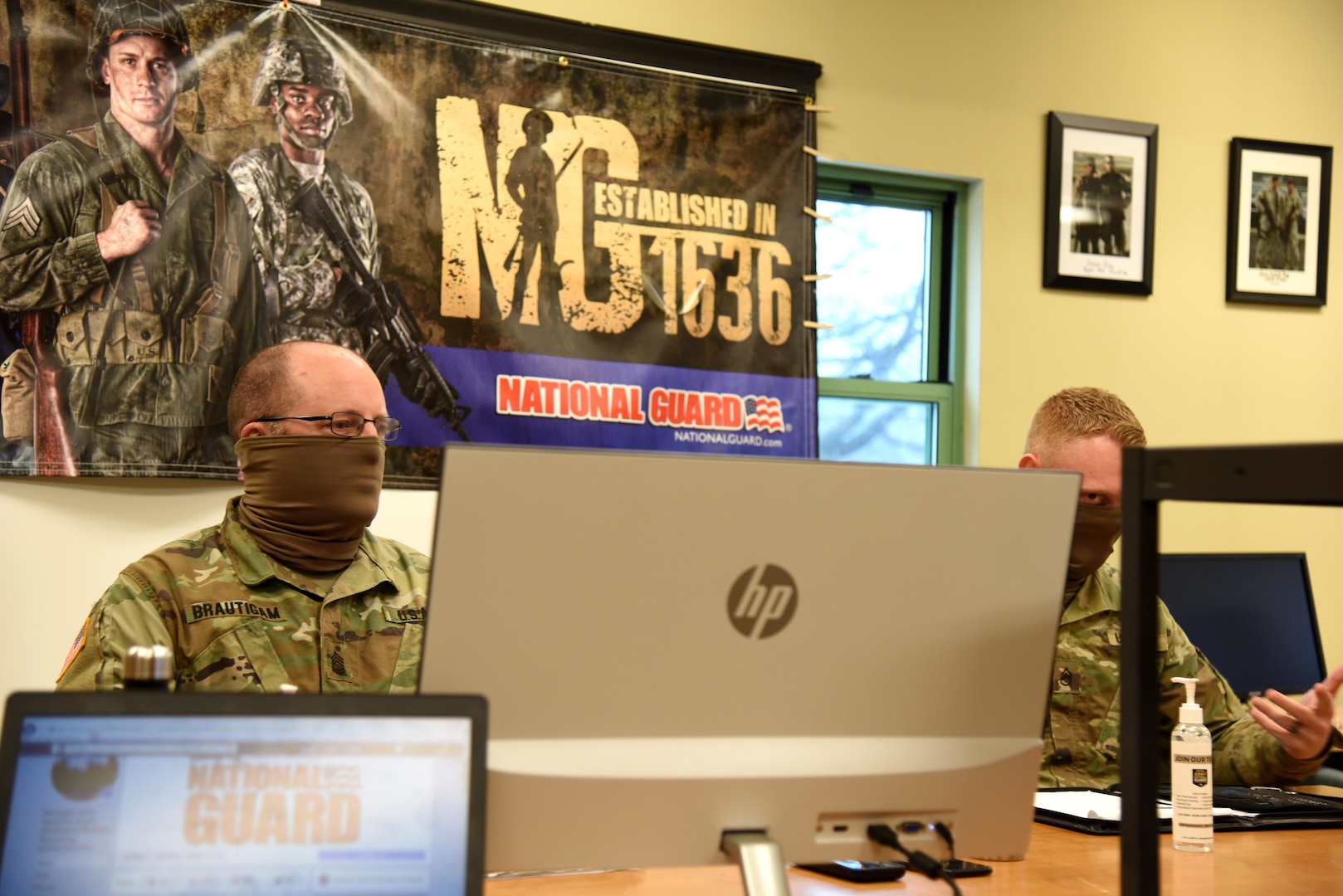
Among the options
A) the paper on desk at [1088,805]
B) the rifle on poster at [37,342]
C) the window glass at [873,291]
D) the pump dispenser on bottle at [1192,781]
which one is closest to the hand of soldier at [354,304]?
the rifle on poster at [37,342]

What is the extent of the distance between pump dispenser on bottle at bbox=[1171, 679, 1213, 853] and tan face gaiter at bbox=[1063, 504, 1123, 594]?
45 cm

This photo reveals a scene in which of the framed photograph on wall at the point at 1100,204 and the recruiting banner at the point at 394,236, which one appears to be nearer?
the recruiting banner at the point at 394,236

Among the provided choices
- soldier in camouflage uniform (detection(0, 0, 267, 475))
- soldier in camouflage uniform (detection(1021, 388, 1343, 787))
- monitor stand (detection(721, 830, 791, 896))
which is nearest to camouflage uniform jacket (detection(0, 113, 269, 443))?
soldier in camouflage uniform (detection(0, 0, 267, 475))

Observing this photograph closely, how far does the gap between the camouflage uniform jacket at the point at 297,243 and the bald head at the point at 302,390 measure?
74 centimetres

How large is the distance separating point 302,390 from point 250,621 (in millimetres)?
364

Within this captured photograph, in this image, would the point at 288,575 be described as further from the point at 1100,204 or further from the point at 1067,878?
the point at 1100,204

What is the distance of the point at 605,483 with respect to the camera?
0.85 m

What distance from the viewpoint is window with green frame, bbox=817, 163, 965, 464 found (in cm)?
323

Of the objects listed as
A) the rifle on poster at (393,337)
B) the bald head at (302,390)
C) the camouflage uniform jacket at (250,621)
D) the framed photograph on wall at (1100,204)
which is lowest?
the camouflage uniform jacket at (250,621)

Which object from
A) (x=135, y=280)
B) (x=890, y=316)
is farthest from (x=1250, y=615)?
(x=135, y=280)

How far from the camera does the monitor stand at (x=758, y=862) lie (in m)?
0.88

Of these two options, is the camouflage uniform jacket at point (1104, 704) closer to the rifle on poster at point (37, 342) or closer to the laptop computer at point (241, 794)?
the laptop computer at point (241, 794)

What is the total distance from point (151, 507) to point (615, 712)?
1.92 metres

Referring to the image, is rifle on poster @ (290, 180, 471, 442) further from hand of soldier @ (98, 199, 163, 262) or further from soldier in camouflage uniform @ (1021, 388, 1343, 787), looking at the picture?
soldier in camouflage uniform @ (1021, 388, 1343, 787)
